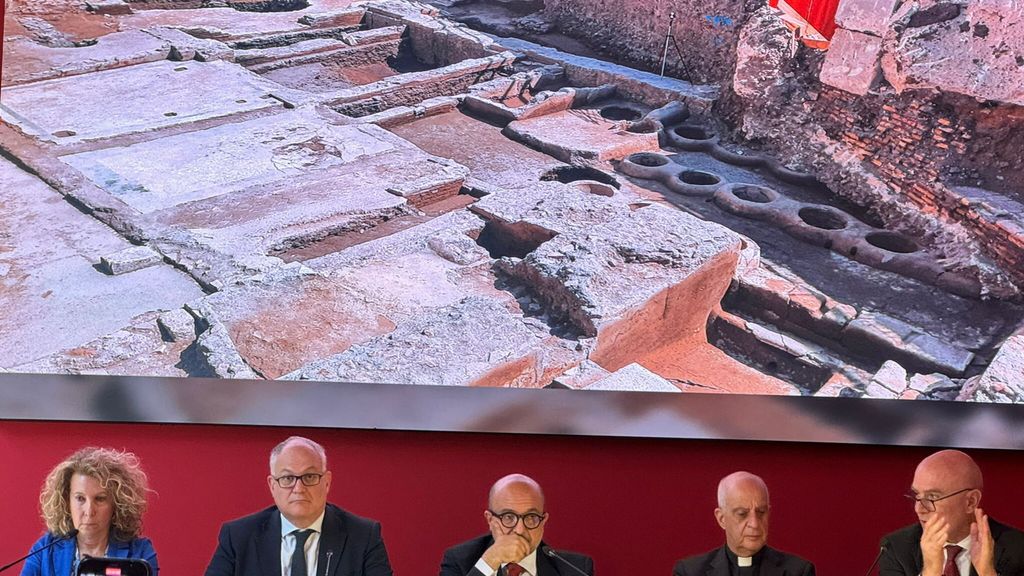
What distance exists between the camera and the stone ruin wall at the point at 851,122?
3.29m

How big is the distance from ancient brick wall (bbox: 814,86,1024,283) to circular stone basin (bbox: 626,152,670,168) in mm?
596

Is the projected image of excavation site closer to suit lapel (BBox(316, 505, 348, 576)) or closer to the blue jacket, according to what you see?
suit lapel (BBox(316, 505, 348, 576))

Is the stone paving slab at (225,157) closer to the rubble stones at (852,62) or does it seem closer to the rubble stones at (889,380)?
the rubble stones at (852,62)

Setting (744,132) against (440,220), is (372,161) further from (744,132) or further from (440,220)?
(744,132)

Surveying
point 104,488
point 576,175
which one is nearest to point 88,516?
point 104,488

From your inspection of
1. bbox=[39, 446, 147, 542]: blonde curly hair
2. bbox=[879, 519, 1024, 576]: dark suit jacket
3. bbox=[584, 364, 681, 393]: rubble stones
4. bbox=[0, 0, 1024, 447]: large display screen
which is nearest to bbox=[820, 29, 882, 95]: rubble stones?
bbox=[0, 0, 1024, 447]: large display screen

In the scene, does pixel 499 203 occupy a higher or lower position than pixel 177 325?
higher

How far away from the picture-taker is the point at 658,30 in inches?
140

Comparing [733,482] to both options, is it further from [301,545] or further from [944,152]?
[944,152]

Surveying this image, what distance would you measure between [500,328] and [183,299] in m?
1.12

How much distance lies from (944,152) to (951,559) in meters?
1.56

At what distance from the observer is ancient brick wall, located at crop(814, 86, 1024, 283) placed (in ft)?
10.7

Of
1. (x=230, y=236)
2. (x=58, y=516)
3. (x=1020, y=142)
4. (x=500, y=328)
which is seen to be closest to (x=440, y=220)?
(x=500, y=328)

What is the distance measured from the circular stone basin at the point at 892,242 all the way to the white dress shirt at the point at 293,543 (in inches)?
84.9
